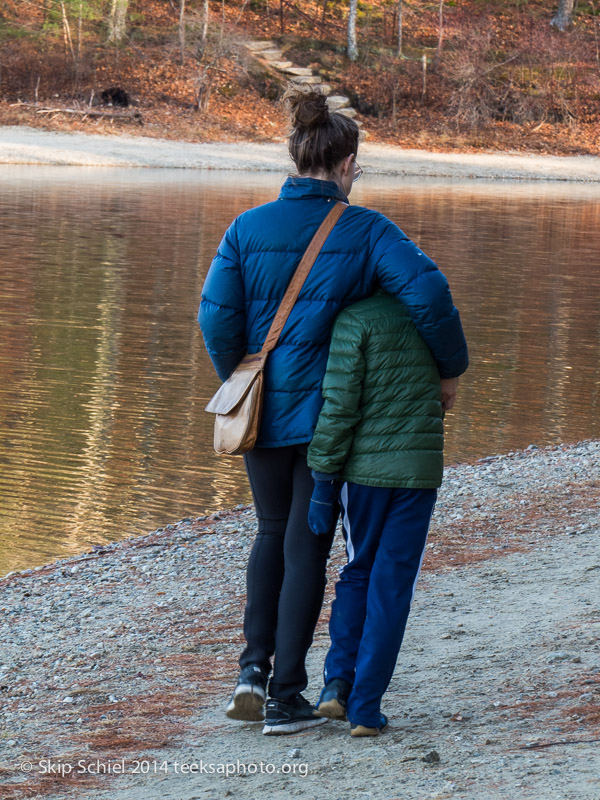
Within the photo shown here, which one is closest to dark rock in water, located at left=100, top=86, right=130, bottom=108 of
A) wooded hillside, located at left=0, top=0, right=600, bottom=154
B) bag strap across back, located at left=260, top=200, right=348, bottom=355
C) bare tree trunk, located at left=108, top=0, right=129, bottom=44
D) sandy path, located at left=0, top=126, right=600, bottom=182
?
wooded hillside, located at left=0, top=0, right=600, bottom=154

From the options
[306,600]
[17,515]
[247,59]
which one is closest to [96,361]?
[17,515]

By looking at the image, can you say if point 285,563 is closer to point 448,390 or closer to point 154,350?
point 448,390

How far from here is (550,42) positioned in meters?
48.5

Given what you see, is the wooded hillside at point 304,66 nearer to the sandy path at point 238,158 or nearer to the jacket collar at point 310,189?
the sandy path at point 238,158

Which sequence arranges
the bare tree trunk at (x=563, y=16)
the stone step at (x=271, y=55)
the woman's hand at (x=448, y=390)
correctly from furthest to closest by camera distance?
1. the bare tree trunk at (x=563, y=16)
2. the stone step at (x=271, y=55)
3. the woman's hand at (x=448, y=390)

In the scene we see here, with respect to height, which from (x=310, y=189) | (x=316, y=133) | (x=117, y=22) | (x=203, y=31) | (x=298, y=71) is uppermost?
(x=117, y=22)

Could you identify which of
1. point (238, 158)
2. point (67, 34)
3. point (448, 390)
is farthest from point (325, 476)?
point (67, 34)

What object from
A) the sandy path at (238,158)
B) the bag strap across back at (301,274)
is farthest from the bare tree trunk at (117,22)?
the bag strap across back at (301,274)

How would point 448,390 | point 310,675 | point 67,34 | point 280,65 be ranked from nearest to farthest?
point 448,390, point 310,675, point 67,34, point 280,65

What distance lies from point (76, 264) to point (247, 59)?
96.1ft

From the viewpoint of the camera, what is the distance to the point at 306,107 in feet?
11.1

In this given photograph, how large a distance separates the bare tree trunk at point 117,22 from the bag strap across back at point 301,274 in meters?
44.2

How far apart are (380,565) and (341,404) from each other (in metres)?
0.52

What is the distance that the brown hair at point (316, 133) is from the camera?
3410 mm
